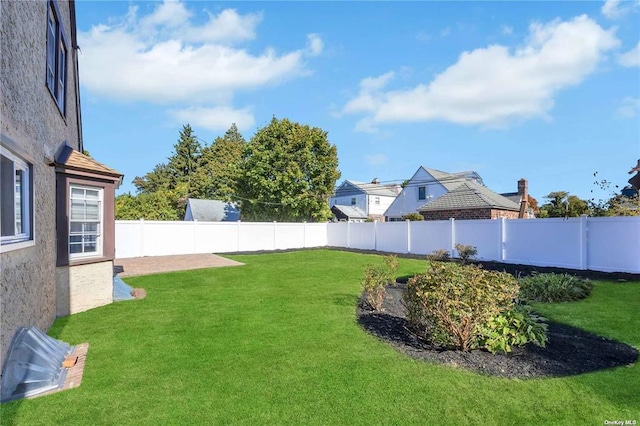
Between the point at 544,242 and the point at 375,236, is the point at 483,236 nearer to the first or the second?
the point at 544,242

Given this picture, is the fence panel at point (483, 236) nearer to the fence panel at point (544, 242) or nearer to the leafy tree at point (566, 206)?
the fence panel at point (544, 242)

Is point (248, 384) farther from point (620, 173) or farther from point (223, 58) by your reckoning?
point (620, 173)

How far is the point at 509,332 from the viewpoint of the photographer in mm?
4496

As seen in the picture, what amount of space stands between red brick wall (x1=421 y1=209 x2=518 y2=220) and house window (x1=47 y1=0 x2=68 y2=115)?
66.4 feet

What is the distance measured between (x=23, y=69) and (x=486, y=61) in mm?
14029

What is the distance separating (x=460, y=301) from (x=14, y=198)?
18.3 feet

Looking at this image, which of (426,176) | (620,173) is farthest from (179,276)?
(426,176)

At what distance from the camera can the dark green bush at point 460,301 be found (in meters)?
4.29

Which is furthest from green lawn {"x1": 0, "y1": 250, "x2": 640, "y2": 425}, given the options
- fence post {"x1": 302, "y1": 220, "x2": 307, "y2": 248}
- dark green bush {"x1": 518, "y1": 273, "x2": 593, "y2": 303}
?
fence post {"x1": 302, "y1": 220, "x2": 307, "y2": 248}

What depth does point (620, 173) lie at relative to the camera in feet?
48.8

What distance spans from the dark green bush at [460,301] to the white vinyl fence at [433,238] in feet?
29.3

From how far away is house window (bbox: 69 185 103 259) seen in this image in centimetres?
701

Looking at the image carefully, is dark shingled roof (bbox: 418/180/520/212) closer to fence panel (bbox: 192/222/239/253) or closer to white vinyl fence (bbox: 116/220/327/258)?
white vinyl fence (bbox: 116/220/327/258)

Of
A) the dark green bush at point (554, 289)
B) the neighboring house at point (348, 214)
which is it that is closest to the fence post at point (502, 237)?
the dark green bush at point (554, 289)
